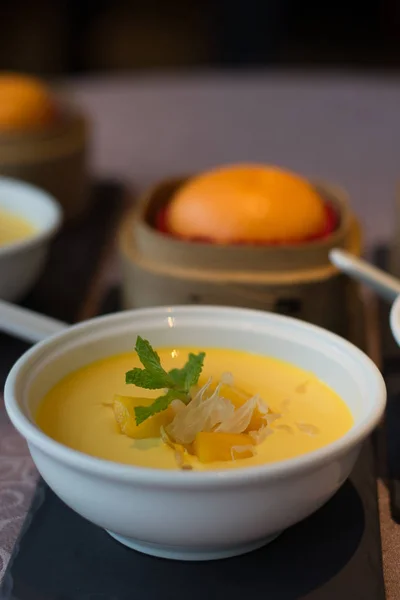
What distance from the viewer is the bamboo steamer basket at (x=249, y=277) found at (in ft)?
3.09

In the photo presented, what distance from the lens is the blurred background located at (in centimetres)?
378

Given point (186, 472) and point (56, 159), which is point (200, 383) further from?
point (56, 159)

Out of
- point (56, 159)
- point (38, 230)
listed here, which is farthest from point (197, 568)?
point (56, 159)

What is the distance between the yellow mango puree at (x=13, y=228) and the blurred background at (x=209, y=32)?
2769mm

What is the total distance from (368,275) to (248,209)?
175mm

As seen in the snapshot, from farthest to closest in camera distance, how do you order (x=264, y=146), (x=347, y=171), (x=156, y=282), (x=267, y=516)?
(x=264, y=146) < (x=347, y=171) < (x=156, y=282) < (x=267, y=516)

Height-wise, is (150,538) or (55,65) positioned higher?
(150,538)

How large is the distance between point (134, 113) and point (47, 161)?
Result: 0.62 m

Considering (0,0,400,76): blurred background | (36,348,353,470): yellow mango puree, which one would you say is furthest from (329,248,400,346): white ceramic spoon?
(0,0,400,76): blurred background

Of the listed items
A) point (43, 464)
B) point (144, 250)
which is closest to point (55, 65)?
point (144, 250)

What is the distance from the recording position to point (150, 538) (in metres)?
0.59

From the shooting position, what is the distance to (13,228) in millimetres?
1143

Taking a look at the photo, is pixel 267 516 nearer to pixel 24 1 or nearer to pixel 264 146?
pixel 264 146

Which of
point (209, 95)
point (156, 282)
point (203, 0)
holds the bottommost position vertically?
point (203, 0)
